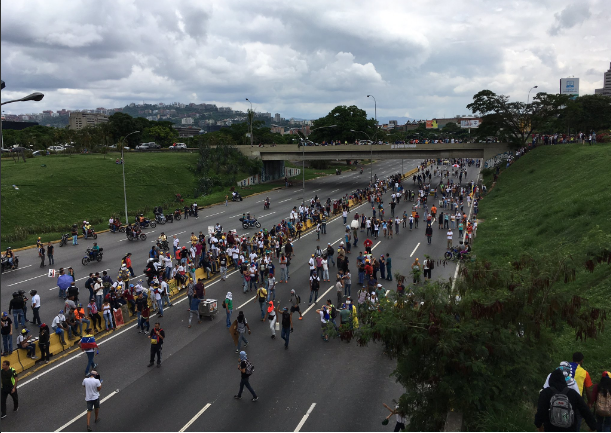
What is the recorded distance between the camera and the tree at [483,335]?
781cm

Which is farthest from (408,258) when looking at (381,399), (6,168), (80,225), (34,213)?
(6,168)

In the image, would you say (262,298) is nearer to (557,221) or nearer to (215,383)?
(215,383)

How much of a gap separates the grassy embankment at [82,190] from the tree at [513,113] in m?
29.1

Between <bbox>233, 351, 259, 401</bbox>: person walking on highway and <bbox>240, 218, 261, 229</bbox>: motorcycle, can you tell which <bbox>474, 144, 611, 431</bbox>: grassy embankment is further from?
<bbox>240, 218, 261, 229</bbox>: motorcycle

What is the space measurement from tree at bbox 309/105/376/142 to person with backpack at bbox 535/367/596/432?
317 ft

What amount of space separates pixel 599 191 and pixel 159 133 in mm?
96842

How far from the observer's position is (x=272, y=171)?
72500mm

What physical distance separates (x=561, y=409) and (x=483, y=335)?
164 centimetres

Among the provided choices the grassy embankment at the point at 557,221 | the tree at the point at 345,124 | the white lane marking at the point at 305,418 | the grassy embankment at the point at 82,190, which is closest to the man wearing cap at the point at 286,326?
the white lane marking at the point at 305,418

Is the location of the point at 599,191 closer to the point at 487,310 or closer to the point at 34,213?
the point at 487,310

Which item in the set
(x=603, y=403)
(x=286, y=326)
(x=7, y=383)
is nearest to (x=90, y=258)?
(x=7, y=383)

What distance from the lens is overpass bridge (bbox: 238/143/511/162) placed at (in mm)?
59000

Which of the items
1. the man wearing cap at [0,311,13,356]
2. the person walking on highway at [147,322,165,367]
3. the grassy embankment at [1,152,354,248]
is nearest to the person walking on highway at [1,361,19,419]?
the man wearing cap at [0,311,13,356]

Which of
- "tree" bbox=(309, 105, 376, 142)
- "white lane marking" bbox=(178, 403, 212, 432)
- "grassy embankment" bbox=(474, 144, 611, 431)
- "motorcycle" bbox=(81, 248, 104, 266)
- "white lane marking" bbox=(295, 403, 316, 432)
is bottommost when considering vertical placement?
"white lane marking" bbox=(295, 403, 316, 432)
